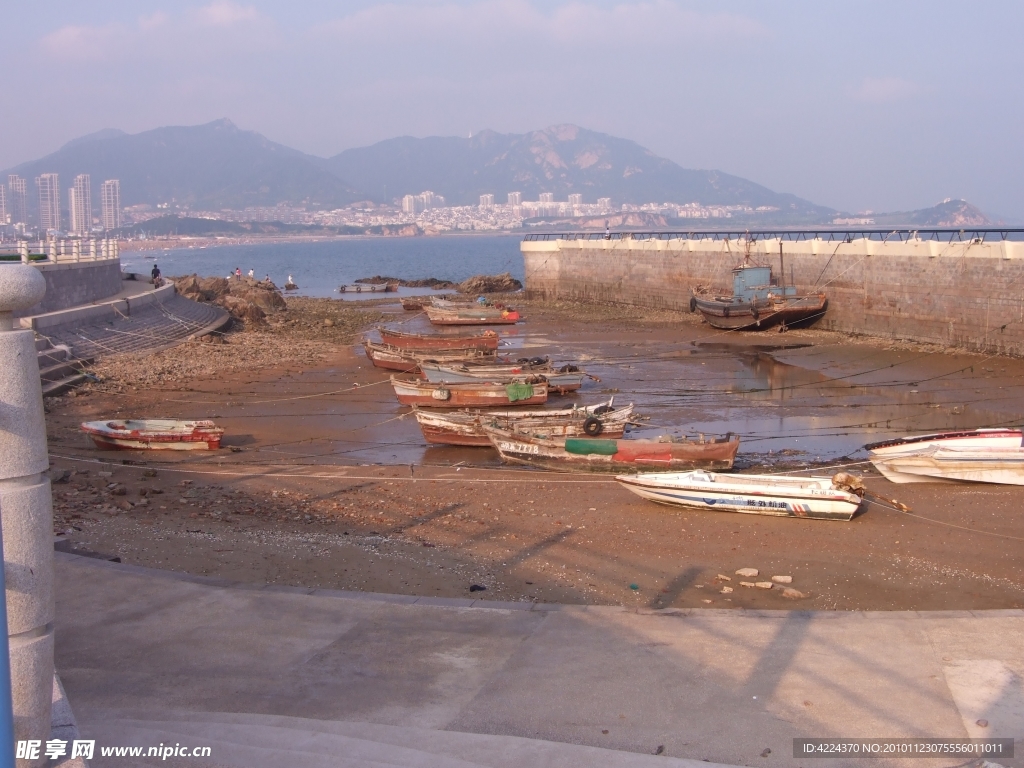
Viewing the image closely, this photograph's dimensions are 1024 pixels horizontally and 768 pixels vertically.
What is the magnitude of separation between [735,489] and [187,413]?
13.9 m

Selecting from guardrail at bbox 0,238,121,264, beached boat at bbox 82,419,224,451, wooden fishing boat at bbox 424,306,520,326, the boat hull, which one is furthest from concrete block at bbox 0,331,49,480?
wooden fishing boat at bbox 424,306,520,326

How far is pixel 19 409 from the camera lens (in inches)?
135

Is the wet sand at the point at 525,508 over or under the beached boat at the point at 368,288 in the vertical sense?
under

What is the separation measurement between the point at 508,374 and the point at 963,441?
1251 centimetres

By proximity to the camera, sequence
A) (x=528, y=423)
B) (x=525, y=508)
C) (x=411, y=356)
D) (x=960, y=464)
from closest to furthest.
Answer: (x=525, y=508) < (x=960, y=464) < (x=528, y=423) < (x=411, y=356)

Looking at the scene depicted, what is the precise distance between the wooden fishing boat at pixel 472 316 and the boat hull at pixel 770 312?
10.8m

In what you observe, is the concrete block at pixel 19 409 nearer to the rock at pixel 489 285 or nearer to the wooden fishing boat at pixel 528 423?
the wooden fishing boat at pixel 528 423

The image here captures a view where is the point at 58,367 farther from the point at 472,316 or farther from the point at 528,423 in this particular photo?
the point at 472,316

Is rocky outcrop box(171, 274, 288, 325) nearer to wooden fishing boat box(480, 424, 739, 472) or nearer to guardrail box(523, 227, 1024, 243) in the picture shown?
guardrail box(523, 227, 1024, 243)

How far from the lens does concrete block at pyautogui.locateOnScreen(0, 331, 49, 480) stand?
11.1ft

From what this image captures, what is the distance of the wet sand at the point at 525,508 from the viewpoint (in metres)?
10.8

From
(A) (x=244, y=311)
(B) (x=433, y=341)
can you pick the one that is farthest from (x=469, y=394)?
(A) (x=244, y=311)

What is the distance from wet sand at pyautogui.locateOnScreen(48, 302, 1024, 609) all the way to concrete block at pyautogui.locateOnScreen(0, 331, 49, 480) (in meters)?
6.89

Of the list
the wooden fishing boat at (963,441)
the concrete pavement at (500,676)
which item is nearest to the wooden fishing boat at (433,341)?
the wooden fishing boat at (963,441)
